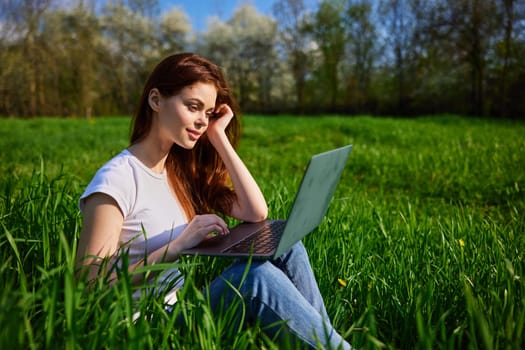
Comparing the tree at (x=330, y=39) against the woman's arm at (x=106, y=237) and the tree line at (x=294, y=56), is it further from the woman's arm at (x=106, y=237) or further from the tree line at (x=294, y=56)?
the woman's arm at (x=106, y=237)

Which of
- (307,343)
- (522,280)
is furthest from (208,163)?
(522,280)

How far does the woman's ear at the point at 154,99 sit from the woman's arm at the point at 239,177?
0.99 ft

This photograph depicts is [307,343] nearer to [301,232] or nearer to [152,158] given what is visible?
[301,232]

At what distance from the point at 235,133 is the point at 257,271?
91 centimetres

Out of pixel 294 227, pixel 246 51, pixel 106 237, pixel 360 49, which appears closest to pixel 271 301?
pixel 294 227

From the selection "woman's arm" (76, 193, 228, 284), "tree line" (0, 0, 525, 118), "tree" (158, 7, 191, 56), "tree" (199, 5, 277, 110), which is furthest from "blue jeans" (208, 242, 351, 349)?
"tree" (158, 7, 191, 56)

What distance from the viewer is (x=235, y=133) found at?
2.24 meters

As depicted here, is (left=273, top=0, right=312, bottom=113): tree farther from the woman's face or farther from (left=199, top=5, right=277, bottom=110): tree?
the woman's face

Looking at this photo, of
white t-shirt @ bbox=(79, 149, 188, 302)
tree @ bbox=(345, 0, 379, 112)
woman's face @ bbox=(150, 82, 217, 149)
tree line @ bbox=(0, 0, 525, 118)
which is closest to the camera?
white t-shirt @ bbox=(79, 149, 188, 302)

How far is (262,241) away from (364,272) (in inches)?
20.9

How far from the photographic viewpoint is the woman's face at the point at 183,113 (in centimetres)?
181

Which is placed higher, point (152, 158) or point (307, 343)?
point (152, 158)

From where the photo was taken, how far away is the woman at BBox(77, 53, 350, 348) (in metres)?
1.45

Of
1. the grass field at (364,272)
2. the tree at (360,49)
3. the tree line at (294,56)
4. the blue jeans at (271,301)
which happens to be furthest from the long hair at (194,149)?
the tree at (360,49)
